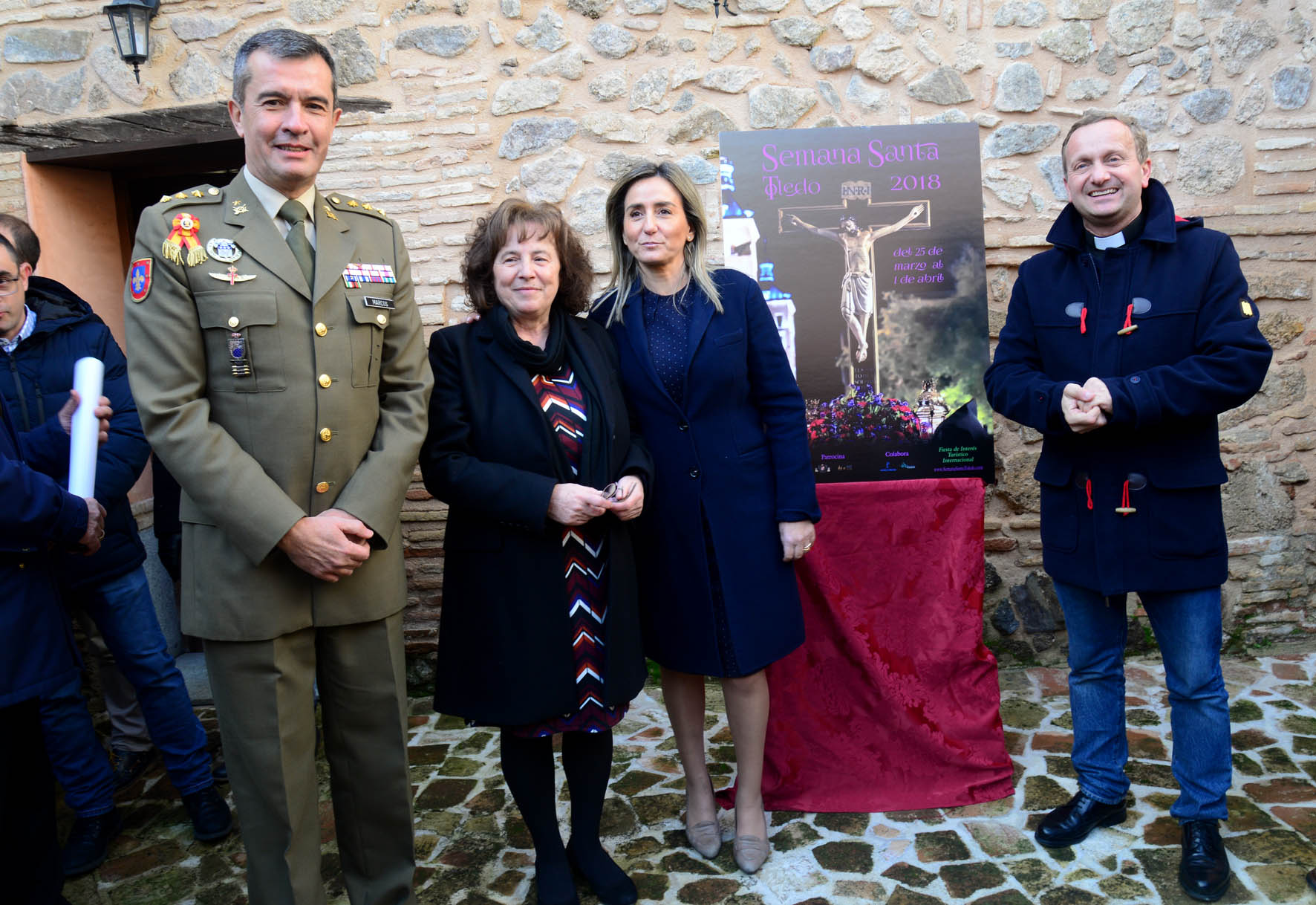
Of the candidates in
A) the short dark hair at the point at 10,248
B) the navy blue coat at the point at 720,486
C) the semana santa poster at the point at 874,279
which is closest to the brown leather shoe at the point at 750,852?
the navy blue coat at the point at 720,486

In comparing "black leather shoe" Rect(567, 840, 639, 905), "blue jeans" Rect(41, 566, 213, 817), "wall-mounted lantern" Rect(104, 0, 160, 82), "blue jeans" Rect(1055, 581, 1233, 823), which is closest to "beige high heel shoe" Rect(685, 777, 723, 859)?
"black leather shoe" Rect(567, 840, 639, 905)

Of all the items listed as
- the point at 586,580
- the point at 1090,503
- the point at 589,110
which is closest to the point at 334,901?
the point at 586,580

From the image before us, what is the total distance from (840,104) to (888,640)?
2.22 meters

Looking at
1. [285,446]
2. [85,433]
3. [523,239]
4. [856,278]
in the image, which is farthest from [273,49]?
[856,278]

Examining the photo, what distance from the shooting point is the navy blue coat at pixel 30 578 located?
7.21 ft

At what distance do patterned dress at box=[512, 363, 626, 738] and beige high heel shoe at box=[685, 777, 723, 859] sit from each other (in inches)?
22.4

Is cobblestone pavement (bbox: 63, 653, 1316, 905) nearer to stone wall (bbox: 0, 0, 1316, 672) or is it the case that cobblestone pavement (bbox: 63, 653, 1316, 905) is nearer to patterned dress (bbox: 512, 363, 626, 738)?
patterned dress (bbox: 512, 363, 626, 738)

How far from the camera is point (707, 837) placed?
278 centimetres

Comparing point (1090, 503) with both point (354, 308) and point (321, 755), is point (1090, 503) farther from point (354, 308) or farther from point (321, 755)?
point (321, 755)

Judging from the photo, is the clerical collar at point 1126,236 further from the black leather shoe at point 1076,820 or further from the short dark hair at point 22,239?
the short dark hair at point 22,239

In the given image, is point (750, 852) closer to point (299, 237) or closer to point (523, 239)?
point (523, 239)

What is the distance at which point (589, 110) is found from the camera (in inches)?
161

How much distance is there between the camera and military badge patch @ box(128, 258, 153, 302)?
79.5 inches

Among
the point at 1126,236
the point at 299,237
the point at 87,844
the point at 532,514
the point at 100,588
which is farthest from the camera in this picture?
the point at 100,588
